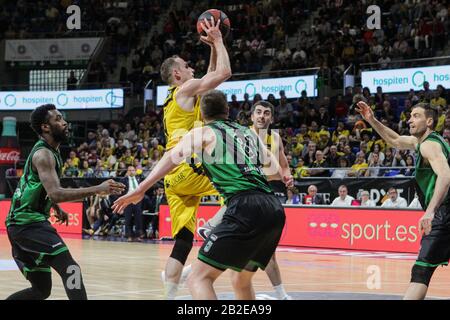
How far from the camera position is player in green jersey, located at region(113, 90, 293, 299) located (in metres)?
5.75

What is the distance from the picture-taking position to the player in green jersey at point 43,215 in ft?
20.6

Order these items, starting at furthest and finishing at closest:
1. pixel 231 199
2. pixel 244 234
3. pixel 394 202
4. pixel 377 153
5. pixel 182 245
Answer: pixel 377 153, pixel 394 202, pixel 182 245, pixel 231 199, pixel 244 234

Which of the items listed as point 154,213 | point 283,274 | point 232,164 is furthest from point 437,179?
point 154,213

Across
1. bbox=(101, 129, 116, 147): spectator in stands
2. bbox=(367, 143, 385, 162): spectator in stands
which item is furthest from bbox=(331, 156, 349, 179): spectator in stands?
bbox=(101, 129, 116, 147): spectator in stands

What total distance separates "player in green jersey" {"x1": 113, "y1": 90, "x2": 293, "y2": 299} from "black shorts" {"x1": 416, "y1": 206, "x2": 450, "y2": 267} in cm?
174

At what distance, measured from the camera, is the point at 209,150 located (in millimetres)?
5992

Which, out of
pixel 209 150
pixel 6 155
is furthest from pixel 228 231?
pixel 6 155

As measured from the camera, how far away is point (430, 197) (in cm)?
731

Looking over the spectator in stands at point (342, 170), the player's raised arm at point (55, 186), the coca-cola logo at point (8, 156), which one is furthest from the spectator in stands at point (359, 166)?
the player's raised arm at point (55, 186)

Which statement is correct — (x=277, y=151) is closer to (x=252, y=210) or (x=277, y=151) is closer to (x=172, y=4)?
(x=252, y=210)

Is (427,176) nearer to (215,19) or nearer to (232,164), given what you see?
(232,164)

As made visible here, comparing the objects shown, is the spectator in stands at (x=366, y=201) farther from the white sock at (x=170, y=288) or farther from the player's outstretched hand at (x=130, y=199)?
the player's outstretched hand at (x=130, y=199)

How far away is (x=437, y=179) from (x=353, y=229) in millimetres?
9745

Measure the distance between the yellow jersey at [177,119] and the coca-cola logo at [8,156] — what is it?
56.4ft
